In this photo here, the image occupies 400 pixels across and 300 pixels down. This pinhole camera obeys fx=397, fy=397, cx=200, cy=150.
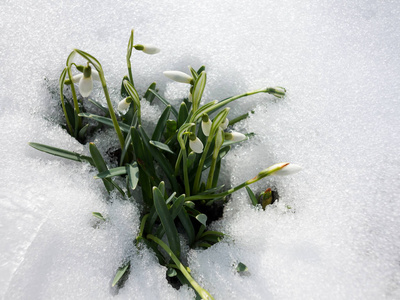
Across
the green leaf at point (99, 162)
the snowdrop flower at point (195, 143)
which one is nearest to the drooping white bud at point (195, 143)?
the snowdrop flower at point (195, 143)

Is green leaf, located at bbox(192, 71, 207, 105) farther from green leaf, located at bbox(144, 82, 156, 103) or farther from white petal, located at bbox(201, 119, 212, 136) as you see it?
green leaf, located at bbox(144, 82, 156, 103)

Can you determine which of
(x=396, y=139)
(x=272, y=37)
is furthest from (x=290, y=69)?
(x=396, y=139)

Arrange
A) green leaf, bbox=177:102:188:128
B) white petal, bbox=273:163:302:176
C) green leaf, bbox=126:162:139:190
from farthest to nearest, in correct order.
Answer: green leaf, bbox=177:102:188:128
green leaf, bbox=126:162:139:190
white petal, bbox=273:163:302:176

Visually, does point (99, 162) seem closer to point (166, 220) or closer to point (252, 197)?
point (166, 220)

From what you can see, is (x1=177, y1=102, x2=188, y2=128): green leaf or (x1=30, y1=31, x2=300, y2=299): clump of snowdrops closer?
(x1=30, y1=31, x2=300, y2=299): clump of snowdrops

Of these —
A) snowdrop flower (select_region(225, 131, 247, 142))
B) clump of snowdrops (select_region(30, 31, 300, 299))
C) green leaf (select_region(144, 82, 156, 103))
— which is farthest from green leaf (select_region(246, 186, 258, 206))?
green leaf (select_region(144, 82, 156, 103))
